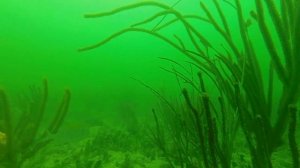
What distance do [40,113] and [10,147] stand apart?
63cm

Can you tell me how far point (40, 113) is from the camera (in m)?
3.61

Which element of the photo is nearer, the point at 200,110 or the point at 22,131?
the point at 200,110

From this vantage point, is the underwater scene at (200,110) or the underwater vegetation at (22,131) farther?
the underwater vegetation at (22,131)

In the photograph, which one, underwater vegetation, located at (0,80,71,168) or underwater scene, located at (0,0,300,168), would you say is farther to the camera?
underwater vegetation, located at (0,80,71,168)

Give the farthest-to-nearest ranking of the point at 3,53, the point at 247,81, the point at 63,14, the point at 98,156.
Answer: the point at 63,14 → the point at 3,53 → the point at 98,156 → the point at 247,81

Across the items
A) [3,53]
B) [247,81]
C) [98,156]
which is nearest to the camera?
[247,81]

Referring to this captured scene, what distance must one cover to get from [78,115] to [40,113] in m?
8.86

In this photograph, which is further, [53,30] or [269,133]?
[53,30]

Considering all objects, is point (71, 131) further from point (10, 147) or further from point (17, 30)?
point (17, 30)

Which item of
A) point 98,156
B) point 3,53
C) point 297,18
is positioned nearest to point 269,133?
point 297,18

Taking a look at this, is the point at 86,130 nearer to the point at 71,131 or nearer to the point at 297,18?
the point at 71,131

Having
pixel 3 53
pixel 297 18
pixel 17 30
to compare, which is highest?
pixel 17 30

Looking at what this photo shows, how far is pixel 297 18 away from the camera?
2.07 m

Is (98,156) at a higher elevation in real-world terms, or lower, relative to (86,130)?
lower
